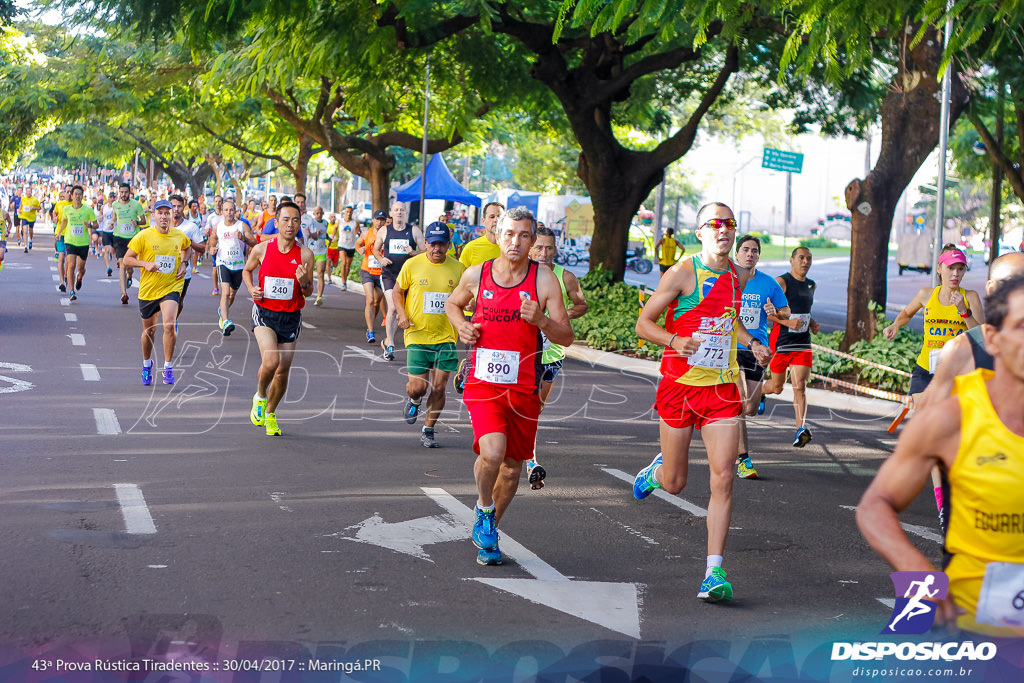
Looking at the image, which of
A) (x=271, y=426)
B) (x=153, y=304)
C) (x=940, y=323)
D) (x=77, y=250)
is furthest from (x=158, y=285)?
(x=77, y=250)

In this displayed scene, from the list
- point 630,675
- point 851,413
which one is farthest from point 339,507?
point 851,413

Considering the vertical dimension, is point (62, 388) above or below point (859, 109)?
below

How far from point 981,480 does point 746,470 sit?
6.40 metres

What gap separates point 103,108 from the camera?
3359 cm

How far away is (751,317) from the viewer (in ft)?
30.7

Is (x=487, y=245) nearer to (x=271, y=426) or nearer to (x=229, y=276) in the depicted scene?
(x=271, y=426)

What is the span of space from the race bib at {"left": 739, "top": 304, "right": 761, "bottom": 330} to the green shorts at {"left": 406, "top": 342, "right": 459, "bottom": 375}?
241cm

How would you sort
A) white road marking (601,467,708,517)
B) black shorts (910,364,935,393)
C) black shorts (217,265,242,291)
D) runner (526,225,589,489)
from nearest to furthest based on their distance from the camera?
white road marking (601,467,708,517) < black shorts (910,364,935,393) < runner (526,225,589,489) < black shorts (217,265,242,291)

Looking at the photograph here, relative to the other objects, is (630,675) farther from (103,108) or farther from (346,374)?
(103,108)

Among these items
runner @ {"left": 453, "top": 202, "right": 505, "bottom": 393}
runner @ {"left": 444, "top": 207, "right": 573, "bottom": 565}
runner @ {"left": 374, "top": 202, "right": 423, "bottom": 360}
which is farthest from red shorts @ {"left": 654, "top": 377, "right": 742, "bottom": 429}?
runner @ {"left": 374, "top": 202, "right": 423, "bottom": 360}

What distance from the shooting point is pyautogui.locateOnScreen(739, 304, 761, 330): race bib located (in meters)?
9.25

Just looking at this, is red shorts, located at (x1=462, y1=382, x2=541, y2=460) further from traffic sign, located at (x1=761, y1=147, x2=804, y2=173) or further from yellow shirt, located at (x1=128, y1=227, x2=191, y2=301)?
traffic sign, located at (x1=761, y1=147, x2=804, y2=173)

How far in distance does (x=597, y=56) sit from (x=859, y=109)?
5590mm

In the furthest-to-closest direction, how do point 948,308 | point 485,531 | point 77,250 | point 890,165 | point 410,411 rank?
point 77,250 < point 890,165 < point 410,411 < point 948,308 < point 485,531
